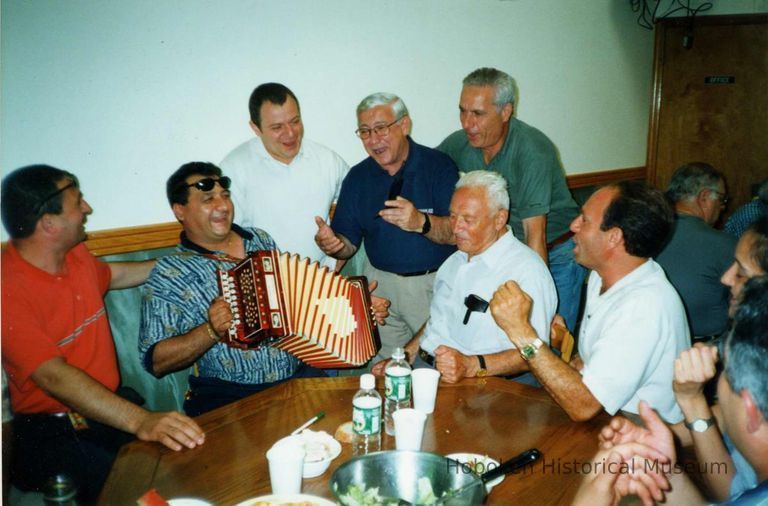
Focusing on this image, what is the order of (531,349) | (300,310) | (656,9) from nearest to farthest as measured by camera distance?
(531,349)
(300,310)
(656,9)

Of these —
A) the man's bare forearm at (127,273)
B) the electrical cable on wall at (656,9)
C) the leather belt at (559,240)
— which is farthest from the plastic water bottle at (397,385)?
the electrical cable on wall at (656,9)

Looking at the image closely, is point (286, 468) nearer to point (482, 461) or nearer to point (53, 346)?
point (482, 461)

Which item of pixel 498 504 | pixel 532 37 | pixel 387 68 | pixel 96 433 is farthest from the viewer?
pixel 532 37

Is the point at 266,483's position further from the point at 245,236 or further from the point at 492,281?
the point at 245,236

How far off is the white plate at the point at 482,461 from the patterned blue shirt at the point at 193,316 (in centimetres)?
127

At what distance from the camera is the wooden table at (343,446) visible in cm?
152

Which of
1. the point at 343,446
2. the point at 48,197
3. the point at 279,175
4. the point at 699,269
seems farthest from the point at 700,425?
the point at 279,175

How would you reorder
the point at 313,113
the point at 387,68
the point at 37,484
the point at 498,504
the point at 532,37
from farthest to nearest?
the point at 532,37
the point at 387,68
the point at 313,113
the point at 37,484
the point at 498,504

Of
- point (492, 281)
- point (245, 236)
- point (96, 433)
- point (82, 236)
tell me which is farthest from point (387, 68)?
point (96, 433)

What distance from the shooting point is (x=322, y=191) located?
3592 mm

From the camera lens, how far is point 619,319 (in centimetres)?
197

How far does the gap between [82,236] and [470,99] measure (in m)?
2.12

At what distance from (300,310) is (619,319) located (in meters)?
1.18

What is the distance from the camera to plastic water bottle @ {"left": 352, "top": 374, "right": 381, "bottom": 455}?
1.66m
